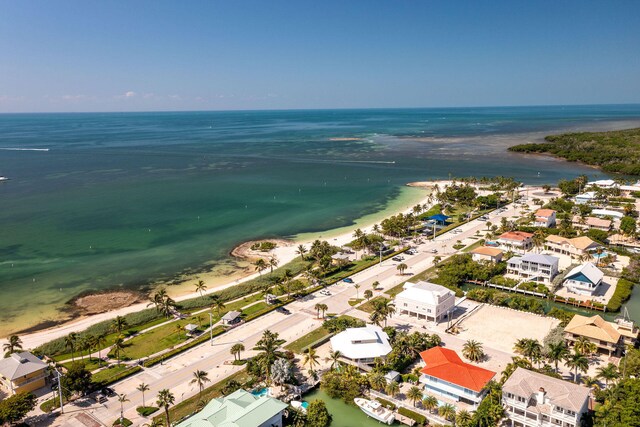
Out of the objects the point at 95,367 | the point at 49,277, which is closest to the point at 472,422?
the point at 95,367

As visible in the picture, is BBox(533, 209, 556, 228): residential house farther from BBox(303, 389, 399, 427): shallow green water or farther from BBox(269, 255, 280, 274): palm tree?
BBox(303, 389, 399, 427): shallow green water

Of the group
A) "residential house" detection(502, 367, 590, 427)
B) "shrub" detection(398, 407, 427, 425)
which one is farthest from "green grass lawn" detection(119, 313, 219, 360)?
"residential house" detection(502, 367, 590, 427)

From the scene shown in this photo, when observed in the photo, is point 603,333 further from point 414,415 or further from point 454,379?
point 414,415

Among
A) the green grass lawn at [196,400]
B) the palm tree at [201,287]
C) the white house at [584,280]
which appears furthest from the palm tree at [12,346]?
the white house at [584,280]

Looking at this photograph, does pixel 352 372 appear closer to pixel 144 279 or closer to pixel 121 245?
pixel 144 279

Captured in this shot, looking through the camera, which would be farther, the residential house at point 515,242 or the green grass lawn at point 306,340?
the residential house at point 515,242

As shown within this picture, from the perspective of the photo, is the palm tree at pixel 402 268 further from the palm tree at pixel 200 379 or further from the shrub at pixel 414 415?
the palm tree at pixel 200 379

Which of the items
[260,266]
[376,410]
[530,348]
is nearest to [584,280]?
[530,348]
